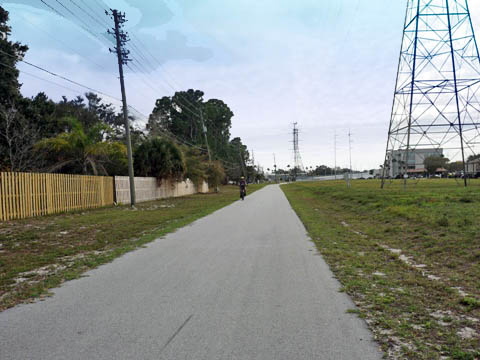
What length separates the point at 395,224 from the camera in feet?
41.9

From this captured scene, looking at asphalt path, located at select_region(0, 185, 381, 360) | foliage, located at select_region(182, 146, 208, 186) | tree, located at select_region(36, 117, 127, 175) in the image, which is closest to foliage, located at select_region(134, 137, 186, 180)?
tree, located at select_region(36, 117, 127, 175)

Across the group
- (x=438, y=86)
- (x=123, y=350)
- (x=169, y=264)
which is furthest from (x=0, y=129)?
(x=438, y=86)

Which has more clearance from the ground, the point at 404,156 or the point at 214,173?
the point at 404,156

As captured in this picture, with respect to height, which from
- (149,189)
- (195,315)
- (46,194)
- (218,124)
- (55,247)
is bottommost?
(195,315)

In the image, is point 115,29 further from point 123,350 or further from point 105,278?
point 123,350

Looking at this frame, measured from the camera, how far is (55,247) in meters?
9.66

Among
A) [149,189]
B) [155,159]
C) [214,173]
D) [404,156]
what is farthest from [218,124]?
[149,189]

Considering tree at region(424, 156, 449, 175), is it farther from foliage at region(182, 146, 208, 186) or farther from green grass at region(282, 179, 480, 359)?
green grass at region(282, 179, 480, 359)

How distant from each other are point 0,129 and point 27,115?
11.6 feet

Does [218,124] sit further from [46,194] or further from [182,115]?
[46,194]

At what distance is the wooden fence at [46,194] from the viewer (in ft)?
50.1

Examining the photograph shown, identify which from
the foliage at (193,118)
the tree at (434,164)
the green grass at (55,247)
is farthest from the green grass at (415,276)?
the tree at (434,164)

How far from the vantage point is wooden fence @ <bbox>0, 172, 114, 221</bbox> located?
15.3 m

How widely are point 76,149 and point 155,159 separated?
10630 mm
